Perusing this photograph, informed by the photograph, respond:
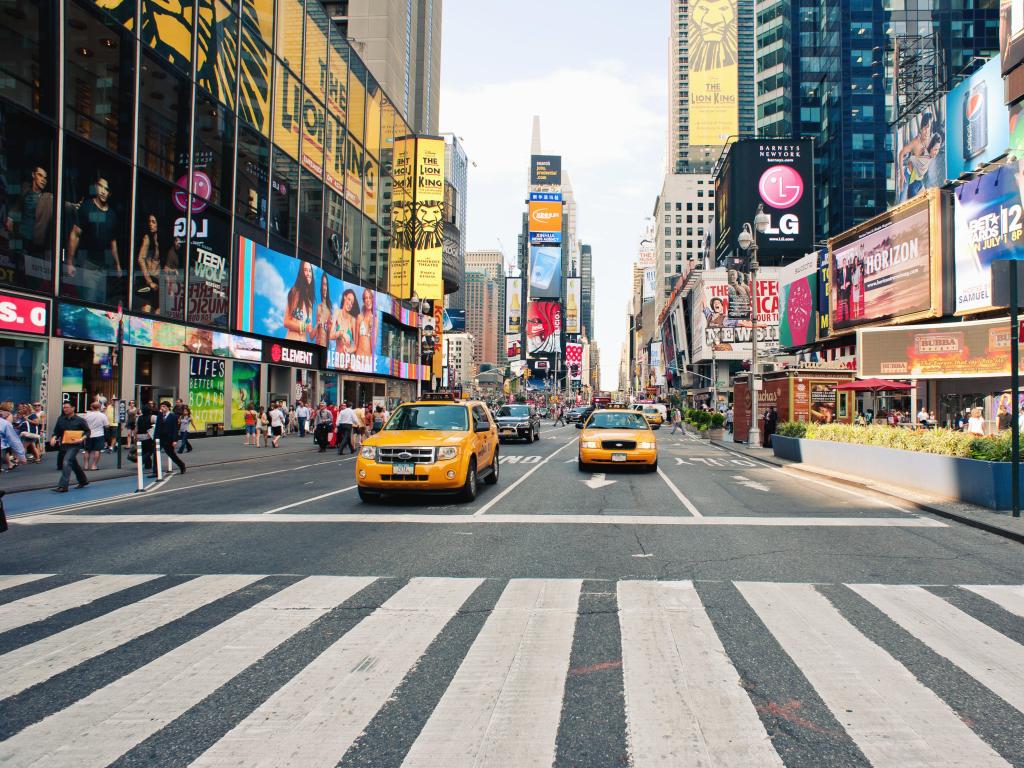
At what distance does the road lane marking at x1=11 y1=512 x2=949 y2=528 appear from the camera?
376 inches

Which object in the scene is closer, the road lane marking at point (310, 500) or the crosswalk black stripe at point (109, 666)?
the crosswalk black stripe at point (109, 666)

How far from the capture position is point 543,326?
174750mm

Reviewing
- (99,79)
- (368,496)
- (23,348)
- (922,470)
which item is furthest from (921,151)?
(23,348)

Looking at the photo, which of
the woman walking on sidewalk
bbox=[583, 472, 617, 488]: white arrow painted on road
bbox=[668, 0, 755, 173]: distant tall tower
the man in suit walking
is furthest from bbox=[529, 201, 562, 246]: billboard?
bbox=[583, 472, 617, 488]: white arrow painted on road

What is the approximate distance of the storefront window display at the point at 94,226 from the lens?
24188 millimetres

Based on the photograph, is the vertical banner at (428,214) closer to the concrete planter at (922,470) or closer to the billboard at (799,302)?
the billboard at (799,302)

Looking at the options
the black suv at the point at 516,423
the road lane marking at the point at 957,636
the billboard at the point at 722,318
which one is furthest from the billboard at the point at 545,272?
the road lane marking at the point at 957,636

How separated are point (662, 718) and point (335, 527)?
647 centimetres

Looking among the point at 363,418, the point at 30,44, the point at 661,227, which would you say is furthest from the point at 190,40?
the point at 661,227

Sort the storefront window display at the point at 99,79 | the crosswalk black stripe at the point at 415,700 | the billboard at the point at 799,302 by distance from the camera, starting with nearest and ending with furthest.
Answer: the crosswalk black stripe at the point at 415,700 → the storefront window display at the point at 99,79 → the billboard at the point at 799,302

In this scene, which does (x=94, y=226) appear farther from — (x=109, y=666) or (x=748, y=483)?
(x=109, y=666)

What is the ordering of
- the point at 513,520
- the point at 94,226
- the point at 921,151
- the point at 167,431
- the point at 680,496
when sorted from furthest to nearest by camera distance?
the point at 921,151 → the point at 94,226 → the point at 167,431 → the point at 680,496 → the point at 513,520

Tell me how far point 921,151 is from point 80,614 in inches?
1912

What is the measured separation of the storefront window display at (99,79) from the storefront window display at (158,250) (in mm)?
2265
